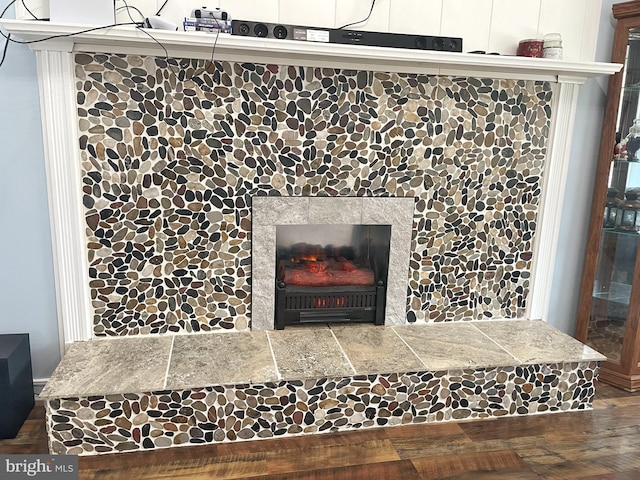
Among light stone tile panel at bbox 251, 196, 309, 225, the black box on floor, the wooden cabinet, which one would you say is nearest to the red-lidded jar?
the wooden cabinet

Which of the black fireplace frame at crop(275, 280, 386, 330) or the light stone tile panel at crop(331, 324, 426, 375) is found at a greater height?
the black fireplace frame at crop(275, 280, 386, 330)

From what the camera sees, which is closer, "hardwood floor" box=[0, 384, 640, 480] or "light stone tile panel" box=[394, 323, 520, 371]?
"hardwood floor" box=[0, 384, 640, 480]

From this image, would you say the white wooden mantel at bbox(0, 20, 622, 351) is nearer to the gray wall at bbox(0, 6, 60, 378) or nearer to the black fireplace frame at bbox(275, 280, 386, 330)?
the gray wall at bbox(0, 6, 60, 378)

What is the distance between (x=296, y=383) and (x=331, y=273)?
691 mm

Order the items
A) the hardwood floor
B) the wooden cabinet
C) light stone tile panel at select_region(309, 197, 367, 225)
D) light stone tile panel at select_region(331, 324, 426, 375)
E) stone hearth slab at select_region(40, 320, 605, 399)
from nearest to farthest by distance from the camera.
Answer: the hardwood floor → stone hearth slab at select_region(40, 320, 605, 399) → light stone tile panel at select_region(331, 324, 426, 375) → light stone tile panel at select_region(309, 197, 367, 225) → the wooden cabinet

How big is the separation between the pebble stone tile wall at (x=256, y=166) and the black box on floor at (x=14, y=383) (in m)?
0.31

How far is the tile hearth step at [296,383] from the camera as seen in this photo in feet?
6.50

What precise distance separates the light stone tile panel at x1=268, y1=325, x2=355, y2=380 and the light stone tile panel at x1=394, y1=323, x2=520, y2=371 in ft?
1.21

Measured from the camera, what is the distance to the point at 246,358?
2.23 meters

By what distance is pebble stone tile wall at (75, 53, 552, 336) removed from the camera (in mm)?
2229

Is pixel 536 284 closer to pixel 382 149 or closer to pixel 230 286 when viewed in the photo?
pixel 382 149

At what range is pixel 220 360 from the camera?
87.0 inches

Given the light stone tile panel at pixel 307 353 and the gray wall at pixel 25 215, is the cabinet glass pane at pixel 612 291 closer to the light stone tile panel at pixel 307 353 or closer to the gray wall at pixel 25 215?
the gray wall at pixel 25 215

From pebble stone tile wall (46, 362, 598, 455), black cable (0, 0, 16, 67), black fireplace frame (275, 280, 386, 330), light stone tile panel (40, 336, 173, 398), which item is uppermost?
black cable (0, 0, 16, 67)
